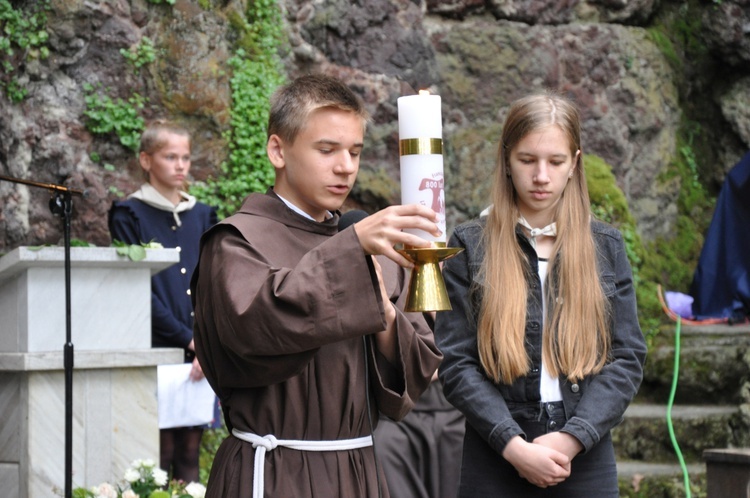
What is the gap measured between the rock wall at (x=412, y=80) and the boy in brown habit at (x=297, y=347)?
413 cm

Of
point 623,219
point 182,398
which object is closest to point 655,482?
point 623,219

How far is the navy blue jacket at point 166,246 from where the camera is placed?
5.11m

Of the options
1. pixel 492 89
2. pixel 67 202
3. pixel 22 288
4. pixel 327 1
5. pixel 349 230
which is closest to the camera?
pixel 349 230

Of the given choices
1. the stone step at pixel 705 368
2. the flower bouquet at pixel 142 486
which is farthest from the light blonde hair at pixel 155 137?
the stone step at pixel 705 368

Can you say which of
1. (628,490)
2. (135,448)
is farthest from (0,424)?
(628,490)

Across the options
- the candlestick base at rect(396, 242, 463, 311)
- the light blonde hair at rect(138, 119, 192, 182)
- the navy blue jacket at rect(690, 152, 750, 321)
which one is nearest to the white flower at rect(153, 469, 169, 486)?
the light blonde hair at rect(138, 119, 192, 182)

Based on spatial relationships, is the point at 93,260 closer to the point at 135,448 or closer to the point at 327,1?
the point at 135,448

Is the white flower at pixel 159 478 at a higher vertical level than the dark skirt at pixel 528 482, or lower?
lower

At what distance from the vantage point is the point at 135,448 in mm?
4648

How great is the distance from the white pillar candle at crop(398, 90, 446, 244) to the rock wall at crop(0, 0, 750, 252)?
4592mm

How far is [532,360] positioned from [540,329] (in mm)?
93

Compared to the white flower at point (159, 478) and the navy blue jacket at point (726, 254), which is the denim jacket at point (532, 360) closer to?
the white flower at point (159, 478)

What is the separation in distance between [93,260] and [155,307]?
0.56m

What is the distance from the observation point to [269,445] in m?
2.43
